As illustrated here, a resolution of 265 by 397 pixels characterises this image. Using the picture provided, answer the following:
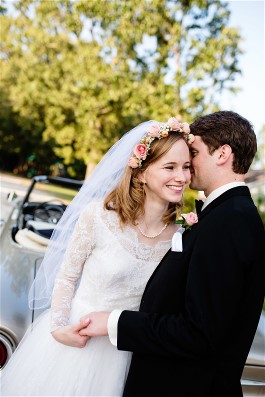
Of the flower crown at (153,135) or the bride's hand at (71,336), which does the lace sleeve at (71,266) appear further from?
the flower crown at (153,135)

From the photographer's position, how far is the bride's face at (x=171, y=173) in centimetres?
183

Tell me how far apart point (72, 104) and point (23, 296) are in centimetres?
1754

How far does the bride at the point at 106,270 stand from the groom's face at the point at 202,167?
4cm

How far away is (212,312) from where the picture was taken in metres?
1.36

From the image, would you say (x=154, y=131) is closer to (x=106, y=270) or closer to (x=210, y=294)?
(x=106, y=270)

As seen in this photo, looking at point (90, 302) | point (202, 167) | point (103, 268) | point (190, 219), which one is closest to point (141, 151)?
point (202, 167)

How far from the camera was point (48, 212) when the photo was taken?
471 cm

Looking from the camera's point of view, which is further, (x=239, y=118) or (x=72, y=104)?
(x=72, y=104)

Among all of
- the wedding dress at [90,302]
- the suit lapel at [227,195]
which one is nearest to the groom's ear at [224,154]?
the suit lapel at [227,195]

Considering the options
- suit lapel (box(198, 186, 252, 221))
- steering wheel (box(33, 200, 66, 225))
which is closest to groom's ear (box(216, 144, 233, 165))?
suit lapel (box(198, 186, 252, 221))

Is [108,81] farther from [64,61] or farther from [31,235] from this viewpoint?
[31,235]

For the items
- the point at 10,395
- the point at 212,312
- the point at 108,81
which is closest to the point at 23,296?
the point at 10,395

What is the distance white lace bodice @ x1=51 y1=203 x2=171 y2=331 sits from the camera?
1.91 metres

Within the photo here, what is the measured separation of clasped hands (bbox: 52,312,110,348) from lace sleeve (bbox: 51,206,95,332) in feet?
0.28
